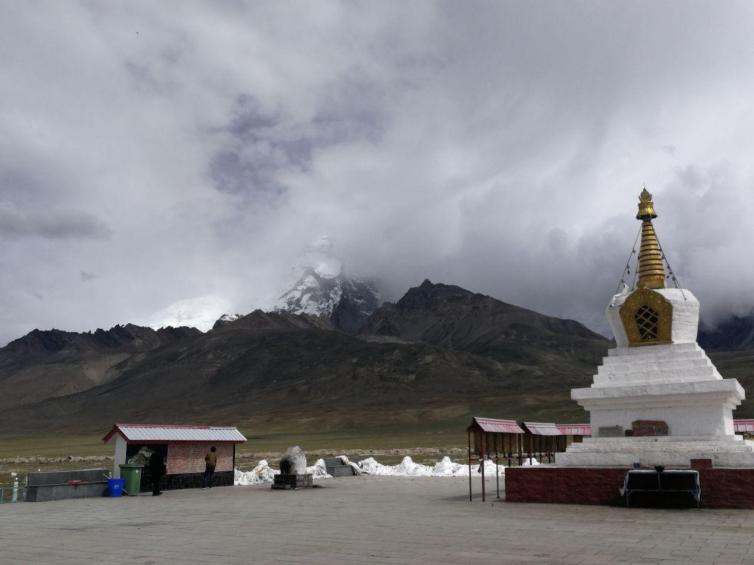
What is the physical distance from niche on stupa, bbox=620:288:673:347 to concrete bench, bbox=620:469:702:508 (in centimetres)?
551

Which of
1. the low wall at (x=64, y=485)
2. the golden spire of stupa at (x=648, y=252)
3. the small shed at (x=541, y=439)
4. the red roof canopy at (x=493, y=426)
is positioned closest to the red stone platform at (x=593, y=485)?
the red roof canopy at (x=493, y=426)

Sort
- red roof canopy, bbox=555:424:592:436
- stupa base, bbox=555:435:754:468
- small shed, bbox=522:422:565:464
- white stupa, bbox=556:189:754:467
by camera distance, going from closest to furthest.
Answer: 1. stupa base, bbox=555:435:754:468
2. white stupa, bbox=556:189:754:467
3. small shed, bbox=522:422:565:464
4. red roof canopy, bbox=555:424:592:436

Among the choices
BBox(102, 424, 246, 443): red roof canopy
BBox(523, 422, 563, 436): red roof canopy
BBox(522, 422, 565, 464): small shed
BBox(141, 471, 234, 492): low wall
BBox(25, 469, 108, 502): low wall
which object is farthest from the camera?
BBox(141, 471, 234, 492): low wall

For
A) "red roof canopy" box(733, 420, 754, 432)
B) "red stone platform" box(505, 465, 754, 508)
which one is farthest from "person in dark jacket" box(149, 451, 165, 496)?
"red roof canopy" box(733, 420, 754, 432)

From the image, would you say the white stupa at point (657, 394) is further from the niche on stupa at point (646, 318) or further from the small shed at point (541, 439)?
the small shed at point (541, 439)

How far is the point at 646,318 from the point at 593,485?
629cm

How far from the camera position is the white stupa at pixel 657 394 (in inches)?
741

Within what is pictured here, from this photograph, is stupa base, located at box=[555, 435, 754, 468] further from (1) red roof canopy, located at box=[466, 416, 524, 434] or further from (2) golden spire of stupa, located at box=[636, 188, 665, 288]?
(2) golden spire of stupa, located at box=[636, 188, 665, 288]

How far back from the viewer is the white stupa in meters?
18.8

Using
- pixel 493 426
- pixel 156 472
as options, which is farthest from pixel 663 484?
pixel 156 472

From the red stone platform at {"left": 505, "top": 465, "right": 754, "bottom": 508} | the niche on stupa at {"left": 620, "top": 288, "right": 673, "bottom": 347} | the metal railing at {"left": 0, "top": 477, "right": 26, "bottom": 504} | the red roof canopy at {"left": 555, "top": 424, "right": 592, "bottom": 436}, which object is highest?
the niche on stupa at {"left": 620, "top": 288, "right": 673, "bottom": 347}

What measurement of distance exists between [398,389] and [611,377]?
14648 centimetres

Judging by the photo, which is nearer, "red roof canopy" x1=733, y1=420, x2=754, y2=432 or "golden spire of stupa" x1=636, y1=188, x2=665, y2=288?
"golden spire of stupa" x1=636, y1=188, x2=665, y2=288

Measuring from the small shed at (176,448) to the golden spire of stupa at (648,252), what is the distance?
1700 cm
